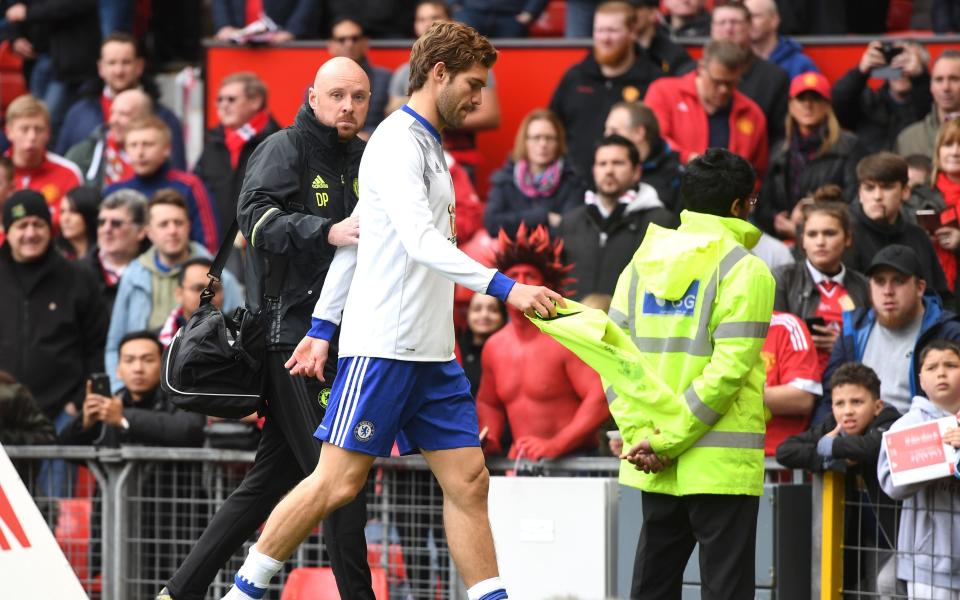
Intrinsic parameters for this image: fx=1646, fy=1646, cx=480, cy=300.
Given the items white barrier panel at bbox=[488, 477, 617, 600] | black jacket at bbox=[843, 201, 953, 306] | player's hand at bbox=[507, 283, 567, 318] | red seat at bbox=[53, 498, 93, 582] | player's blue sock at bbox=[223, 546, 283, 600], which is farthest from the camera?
black jacket at bbox=[843, 201, 953, 306]

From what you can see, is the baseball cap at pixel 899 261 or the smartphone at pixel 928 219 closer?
the baseball cap at pixel 899 261

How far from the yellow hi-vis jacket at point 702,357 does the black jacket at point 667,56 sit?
225 inches

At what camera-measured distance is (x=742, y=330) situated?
6.41 meters

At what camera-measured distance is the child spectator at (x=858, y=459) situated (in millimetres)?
7379

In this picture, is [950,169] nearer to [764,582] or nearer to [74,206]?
[764,582]

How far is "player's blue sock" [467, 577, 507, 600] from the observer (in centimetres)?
602

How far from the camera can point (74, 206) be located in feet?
38.8

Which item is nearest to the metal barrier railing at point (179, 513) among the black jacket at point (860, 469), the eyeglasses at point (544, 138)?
the black jacket at point (860, 469)

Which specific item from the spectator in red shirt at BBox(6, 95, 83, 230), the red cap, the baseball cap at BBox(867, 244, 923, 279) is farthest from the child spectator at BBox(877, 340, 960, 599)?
the spectator in red shirt at BBox(6, 95, 83, 230)

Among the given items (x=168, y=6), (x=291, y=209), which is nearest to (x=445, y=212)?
(x=291, y=209)

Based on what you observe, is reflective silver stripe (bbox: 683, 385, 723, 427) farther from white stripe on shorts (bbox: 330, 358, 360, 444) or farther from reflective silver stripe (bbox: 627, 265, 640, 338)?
white stripe on shorts (bbox: 330, 358, 360, 444)

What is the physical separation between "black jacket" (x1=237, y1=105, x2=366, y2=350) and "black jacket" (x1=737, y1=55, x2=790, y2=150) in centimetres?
556

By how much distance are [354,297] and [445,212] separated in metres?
0.46

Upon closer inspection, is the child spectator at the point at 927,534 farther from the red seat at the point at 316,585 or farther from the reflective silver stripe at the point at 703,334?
the red seat at the point at 316,585
